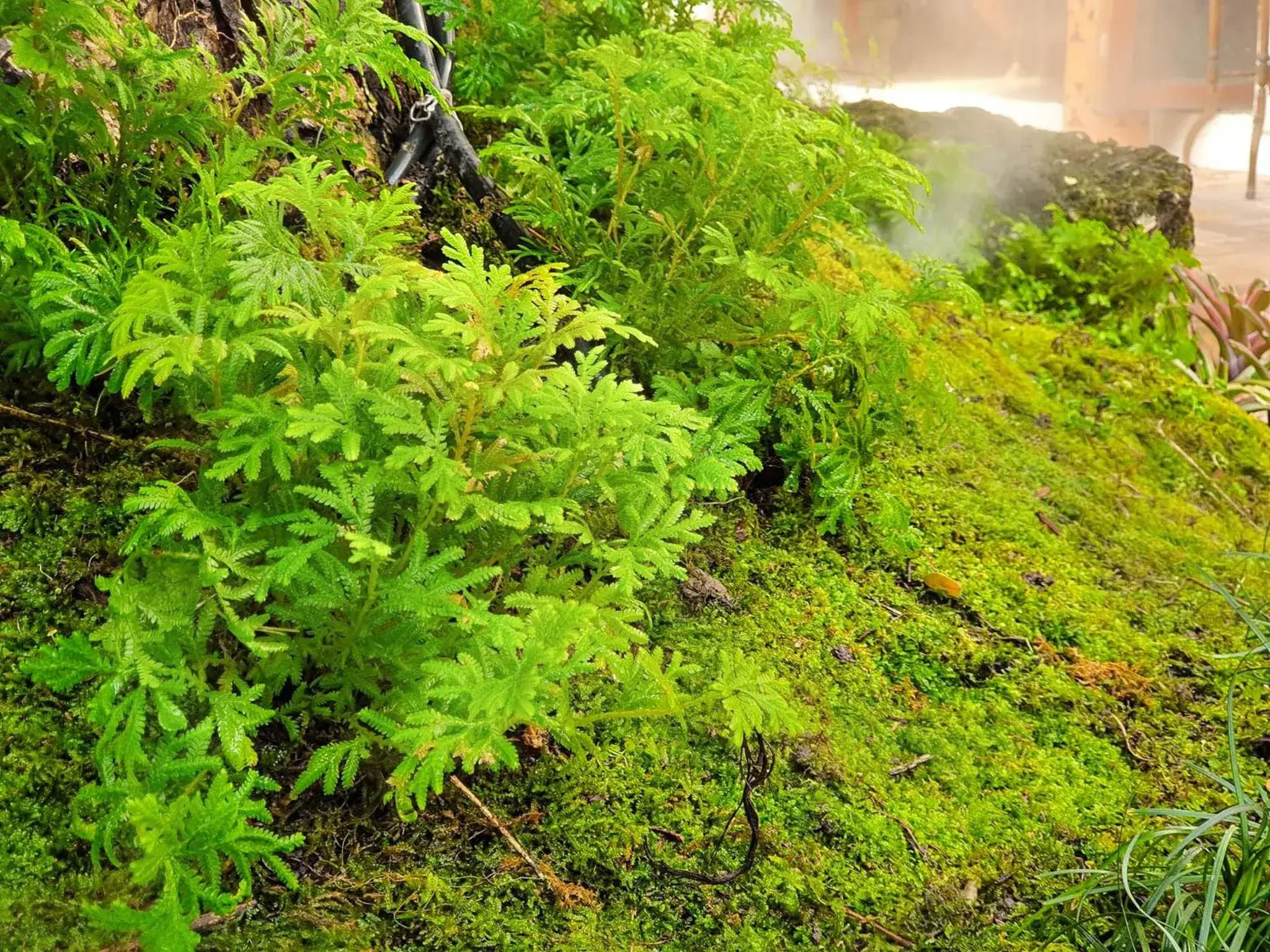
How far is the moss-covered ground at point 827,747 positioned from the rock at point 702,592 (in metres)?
0.02

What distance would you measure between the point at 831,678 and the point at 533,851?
896 mm

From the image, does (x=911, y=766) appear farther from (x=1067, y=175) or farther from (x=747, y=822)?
(x=1067, y=175)

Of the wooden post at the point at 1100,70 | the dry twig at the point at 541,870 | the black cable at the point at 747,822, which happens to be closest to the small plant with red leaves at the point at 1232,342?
the wooden post at the point at 1100,70

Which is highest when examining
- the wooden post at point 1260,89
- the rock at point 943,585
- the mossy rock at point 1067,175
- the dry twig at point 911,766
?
the wooden post at point 1260,89

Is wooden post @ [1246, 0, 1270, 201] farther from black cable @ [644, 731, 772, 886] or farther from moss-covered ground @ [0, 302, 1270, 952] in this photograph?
black cable @ [644, 731, 772, 886]

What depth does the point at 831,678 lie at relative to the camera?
2.17 m

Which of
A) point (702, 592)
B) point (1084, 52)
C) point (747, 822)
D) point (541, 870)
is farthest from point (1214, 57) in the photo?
→ point (541, 870)

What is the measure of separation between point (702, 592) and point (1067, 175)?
15.2ft

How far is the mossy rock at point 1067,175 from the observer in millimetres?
5359

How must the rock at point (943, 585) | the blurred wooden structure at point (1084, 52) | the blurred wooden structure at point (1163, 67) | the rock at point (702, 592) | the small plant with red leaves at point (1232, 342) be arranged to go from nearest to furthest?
the rock at point (702, 592) < the rock at point (943, 585) < the small plant with red leaves at point (1232, 342) < the blurred wooden structure at point (1163, 67) < the blurred wooden structure at point (1084, 52)

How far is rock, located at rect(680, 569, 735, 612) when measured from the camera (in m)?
2.21

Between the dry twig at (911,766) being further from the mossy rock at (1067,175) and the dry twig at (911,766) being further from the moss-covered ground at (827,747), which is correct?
the mossy rock at (1067,175)

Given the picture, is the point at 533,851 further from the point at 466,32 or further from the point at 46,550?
the point at 466,32

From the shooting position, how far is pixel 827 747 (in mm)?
1961
